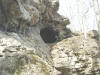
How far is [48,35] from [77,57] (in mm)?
4993

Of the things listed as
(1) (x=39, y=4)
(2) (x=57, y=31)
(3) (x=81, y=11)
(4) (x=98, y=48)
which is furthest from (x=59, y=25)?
(3) (x=81, y=11)

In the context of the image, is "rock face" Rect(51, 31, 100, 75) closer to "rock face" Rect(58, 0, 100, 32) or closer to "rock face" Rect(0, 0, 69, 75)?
"rock face" Rect(0, 0, 69, 75)

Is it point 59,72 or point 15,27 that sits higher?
point 15,27

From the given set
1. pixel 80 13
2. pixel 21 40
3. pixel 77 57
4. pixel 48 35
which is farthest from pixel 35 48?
pixel 80 13

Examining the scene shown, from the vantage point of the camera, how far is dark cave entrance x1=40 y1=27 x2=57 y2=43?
11668 millimetres

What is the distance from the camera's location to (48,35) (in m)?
12.3

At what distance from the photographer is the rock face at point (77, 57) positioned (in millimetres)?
7175

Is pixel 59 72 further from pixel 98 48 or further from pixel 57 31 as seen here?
pixel 57 31

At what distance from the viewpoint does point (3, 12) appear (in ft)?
22.6

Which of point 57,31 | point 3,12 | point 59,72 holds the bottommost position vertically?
point 59,72

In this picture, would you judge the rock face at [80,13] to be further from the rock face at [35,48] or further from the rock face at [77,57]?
the rock face at [77,57]

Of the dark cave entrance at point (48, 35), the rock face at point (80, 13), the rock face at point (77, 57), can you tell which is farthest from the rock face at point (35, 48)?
the rock face at point (80, 13)

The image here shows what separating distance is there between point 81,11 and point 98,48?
1165cm

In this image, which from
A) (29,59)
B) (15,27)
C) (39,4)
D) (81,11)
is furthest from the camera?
(81,11)
